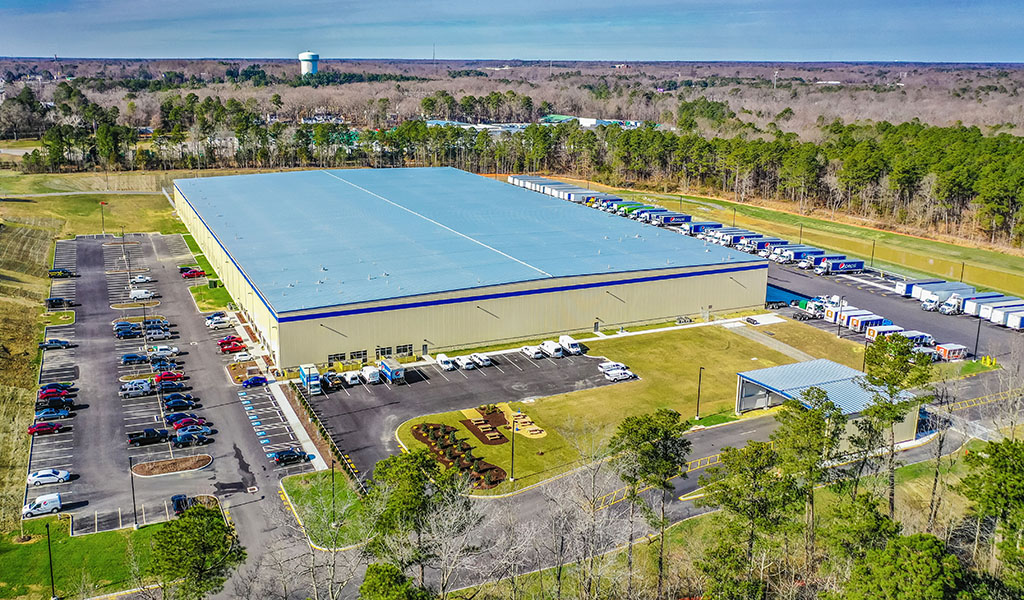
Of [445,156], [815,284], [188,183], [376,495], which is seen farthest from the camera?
[445,156]

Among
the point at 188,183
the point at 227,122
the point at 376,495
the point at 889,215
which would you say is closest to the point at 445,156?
the point at 227,122

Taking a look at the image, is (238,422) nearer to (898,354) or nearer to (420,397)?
(420,397)

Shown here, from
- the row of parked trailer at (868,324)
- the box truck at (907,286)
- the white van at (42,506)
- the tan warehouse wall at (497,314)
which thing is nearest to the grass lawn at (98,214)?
the tan warehouse wall at (497,314)

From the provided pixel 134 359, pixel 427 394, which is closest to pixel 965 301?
pixel 427 394

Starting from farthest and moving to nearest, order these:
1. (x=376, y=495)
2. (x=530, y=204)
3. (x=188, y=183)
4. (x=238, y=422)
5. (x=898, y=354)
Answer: (x=188, y=183)
(x=530, y=204)
(x=238, y=422)
(x=898, y=354)
(x=376, y=495)

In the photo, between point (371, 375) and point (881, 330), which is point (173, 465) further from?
point (881, 330)

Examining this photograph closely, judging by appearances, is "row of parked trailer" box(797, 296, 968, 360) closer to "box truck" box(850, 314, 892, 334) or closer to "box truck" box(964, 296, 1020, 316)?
"box truck" box(850, 314, 892, 334)
